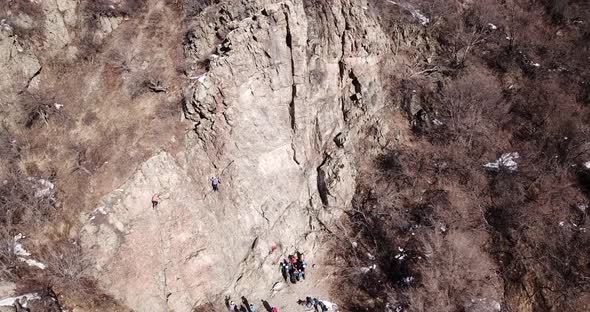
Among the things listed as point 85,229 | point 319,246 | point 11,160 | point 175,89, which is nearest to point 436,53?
point 319,246

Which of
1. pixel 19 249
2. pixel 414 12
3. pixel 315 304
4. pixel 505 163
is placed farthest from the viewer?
pixel 414 12

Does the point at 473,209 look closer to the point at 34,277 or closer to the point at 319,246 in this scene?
the point at 319,246

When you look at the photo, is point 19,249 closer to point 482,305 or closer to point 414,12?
point 482,305

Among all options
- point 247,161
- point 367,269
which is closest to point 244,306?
point 367,269

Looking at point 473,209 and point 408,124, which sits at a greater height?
point 408,124

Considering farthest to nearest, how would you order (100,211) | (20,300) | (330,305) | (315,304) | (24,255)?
(330,305)
(315,304)
(100,211)
(24,255)
(20,300)

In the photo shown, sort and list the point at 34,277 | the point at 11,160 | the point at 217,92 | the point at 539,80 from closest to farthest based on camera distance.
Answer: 1. the point at 34,277
2. the point at 11,160
3. the point at 217,92
4. the point at 539,80
